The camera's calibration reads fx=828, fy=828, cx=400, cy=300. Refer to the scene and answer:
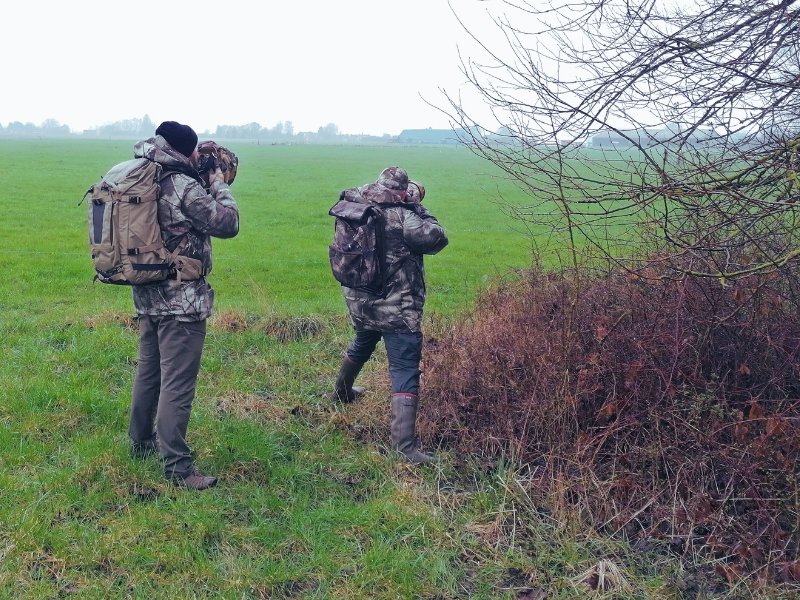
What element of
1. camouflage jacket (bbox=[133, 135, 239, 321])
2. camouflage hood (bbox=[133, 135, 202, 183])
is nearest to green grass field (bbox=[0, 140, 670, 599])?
camouflage jacket (bbox=[133, 135, 239, 321])

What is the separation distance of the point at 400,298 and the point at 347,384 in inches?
51.8

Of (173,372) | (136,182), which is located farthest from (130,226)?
(173,372)

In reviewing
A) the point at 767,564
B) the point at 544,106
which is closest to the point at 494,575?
the point at 767,564

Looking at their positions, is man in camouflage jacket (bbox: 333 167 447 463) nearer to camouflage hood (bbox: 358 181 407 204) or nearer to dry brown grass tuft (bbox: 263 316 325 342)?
camouflage hood (bbox: 358 181 407 204)

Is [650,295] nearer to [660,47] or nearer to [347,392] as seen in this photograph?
[660,47]

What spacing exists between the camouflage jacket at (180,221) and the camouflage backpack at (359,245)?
784mm

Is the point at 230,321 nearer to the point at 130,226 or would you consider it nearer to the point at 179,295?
the point at 179,295

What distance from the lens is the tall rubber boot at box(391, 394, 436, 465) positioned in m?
5.48

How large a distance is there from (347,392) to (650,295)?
7.94 feet

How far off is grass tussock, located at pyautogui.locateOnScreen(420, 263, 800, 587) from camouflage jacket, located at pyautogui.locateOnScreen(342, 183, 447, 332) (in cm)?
83

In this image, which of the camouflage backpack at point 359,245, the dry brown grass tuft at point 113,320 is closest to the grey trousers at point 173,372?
the camouflage backpack at point 359,245

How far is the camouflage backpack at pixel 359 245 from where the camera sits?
17.4 feet

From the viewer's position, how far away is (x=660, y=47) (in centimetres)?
458

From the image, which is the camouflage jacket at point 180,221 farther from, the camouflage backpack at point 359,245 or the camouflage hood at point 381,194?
the camouflage hood at point 381,194
